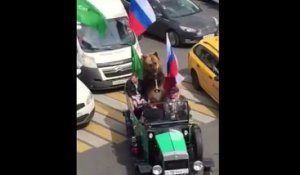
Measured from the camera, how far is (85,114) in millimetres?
15453

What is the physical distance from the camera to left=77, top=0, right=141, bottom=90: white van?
1744 cm

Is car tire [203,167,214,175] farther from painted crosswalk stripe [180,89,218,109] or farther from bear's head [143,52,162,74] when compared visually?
painted crosswalk stripe [180,89,218,109]

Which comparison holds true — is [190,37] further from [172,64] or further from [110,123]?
[172,64]

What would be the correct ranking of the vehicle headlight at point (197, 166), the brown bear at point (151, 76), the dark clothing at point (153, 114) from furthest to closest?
1. the brown bear at point (151, 76)
2. the dark clothing at point (153, 114)
3. the vehicle headlight at point (197, 166)

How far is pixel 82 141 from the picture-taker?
15141 mm

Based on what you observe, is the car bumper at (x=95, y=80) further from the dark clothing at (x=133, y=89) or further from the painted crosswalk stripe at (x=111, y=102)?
the dark clothing at (x=133, y=89)

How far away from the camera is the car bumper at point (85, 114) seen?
1532cm

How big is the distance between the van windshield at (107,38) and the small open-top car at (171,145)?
15.6 feet

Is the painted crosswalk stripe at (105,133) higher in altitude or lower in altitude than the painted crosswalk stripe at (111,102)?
higher

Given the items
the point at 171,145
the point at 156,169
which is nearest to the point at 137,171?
the point at 156,169

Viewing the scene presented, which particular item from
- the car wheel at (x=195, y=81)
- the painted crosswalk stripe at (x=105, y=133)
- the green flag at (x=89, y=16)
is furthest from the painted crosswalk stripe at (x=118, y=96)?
the green flag at (x=89, y=16)

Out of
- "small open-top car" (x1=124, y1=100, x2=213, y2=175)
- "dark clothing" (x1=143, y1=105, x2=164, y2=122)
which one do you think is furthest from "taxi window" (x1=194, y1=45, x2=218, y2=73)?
"dark clothing" (x1=143, y1=105, x2=164, y2=122)

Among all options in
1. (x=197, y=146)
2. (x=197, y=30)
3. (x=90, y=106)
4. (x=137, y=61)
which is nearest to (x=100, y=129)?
(x=90, y=106)

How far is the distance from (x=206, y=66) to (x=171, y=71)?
3925 millimetres
